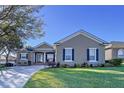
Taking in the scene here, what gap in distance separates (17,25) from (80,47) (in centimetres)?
1132

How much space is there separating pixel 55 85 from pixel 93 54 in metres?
14.9

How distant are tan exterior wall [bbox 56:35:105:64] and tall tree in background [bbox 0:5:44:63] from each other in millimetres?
5947

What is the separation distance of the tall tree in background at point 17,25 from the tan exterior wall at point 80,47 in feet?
19.5

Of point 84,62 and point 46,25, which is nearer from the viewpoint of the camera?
point 46,25

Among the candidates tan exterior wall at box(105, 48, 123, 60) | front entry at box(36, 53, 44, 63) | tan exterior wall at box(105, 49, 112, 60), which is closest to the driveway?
tan exterior wall at box(105, 48, 123, 60)

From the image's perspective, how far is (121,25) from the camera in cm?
1967

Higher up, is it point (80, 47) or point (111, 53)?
point (80, 47)

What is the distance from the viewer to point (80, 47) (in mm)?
25969

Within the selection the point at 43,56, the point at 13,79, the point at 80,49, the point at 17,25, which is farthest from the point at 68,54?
the point at 13,79

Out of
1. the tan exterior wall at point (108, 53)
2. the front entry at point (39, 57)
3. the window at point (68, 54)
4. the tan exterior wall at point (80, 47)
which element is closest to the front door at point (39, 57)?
the front entry at point (39, 57)

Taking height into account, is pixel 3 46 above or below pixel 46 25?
below

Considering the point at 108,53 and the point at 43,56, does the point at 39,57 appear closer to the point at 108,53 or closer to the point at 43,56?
the point at 43,56

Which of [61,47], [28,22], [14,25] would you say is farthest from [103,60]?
[14,25]
